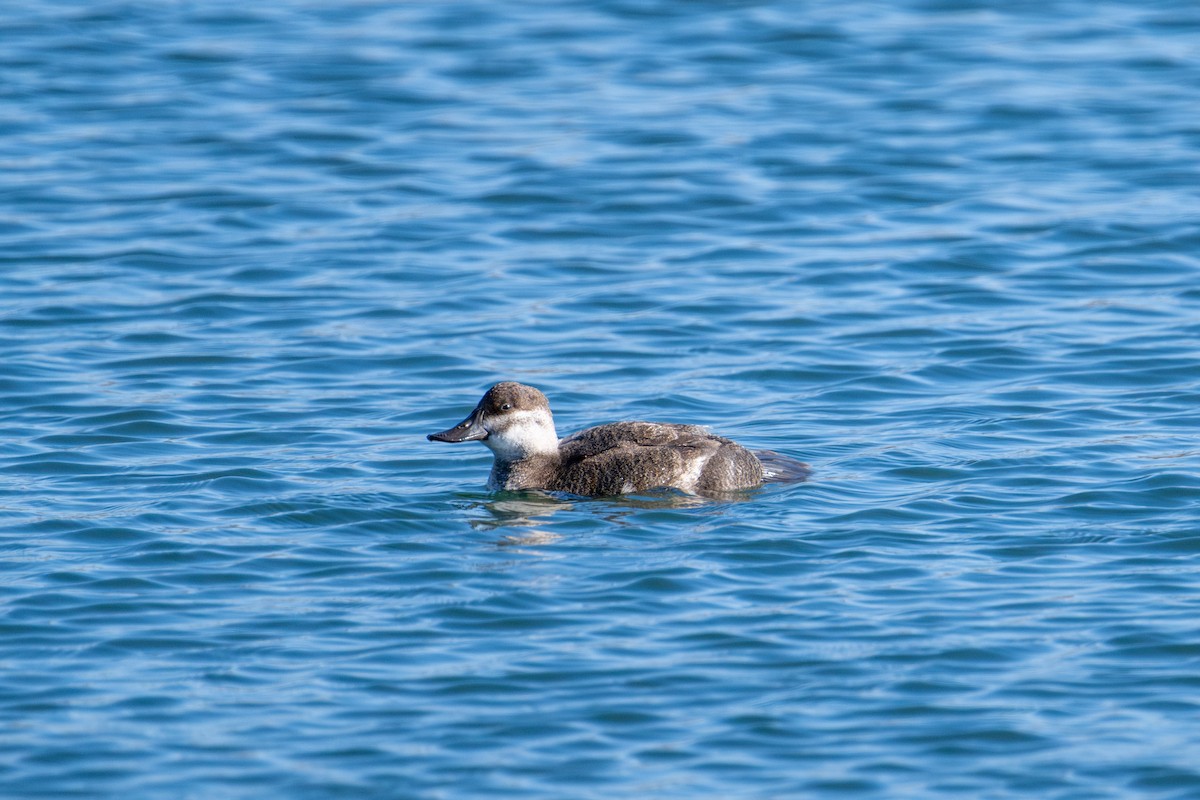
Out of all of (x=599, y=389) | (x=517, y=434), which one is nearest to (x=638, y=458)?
(x=517, y=434)

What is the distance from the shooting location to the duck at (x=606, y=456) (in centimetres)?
1109

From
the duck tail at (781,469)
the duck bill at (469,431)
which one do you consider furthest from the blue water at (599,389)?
the duck bill at (469,431)

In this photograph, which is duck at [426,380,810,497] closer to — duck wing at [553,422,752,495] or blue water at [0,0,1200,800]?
duck wing at [553,422,752,495]

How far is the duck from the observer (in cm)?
1109

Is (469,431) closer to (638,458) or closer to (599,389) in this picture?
(638,458)

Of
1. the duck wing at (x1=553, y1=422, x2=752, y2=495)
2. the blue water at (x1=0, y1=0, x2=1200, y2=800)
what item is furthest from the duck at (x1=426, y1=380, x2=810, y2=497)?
the blue water at (x1=0, y1=0, x2=1200, y2=800)

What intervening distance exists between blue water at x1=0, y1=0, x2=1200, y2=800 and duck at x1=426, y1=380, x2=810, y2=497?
0.72 feet

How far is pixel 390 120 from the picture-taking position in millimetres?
20656

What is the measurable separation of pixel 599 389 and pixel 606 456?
2.42 meters


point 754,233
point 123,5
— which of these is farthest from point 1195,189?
point 123,5

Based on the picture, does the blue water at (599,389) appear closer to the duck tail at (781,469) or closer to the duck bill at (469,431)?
the duck tail at (781,469)

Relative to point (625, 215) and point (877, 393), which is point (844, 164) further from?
point (877, 393)

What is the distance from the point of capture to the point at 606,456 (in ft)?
37.0

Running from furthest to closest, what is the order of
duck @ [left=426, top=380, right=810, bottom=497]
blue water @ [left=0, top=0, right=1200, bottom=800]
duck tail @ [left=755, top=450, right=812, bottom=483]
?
duck tail @ [left=755, top=450, right=812, bottom=483]
duck @ [left=426, top=380, right=810, bottom=497]
blue water @ [left=0, top=0, right=1200, bottom=800]
